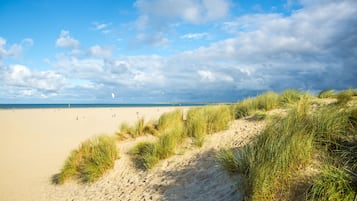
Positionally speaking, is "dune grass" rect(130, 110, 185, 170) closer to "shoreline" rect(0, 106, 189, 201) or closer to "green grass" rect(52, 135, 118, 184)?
"green grass" rect(52, 135, 118, 184)

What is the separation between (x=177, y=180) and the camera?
626 centimetres

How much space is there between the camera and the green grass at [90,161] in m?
8.27

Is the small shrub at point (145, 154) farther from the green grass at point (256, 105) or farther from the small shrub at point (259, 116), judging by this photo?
the green grass at point (256, 105)

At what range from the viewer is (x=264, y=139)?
482 centimetres

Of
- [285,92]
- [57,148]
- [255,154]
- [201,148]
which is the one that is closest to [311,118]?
[255,154]

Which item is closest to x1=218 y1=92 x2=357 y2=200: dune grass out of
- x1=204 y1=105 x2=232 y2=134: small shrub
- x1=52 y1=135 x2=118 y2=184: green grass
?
x1=204 y1=105 x2=232 y2=134: small shrub

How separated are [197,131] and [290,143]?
13.8 feet

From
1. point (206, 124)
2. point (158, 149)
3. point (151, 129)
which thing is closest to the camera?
point (158, 149)

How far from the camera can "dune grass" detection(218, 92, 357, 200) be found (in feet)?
12.3

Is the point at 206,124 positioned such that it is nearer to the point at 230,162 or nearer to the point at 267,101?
the point at 267,101

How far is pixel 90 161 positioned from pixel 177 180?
3.52 meters

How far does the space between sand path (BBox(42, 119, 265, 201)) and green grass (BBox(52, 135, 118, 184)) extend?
9.6 inches

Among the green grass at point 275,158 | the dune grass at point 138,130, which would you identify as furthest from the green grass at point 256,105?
the green grass at point 275,158

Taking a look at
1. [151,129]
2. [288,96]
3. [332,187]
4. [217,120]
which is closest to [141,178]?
[217,120]
